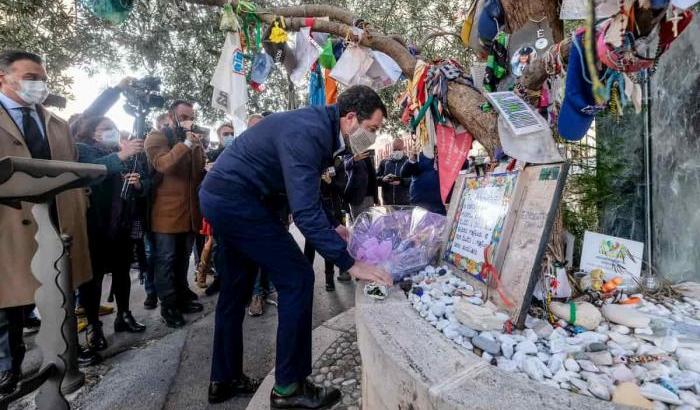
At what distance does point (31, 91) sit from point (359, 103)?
2111mm

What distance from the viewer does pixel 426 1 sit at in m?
5.50

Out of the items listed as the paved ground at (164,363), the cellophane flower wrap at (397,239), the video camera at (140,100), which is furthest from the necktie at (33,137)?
the cellophane flower wrap at (397,239)

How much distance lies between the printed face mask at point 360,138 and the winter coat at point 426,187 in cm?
248

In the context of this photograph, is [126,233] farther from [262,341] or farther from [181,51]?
[181,51]

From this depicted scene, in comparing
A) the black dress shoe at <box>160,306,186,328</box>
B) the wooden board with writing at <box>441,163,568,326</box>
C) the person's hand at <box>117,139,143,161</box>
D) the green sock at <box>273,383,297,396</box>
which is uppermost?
the person's hand at <box>117,139,143,161</box>

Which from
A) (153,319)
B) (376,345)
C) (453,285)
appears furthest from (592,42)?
(153,319)

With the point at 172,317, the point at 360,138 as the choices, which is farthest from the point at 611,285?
the point at 172,317

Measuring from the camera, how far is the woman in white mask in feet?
9.90

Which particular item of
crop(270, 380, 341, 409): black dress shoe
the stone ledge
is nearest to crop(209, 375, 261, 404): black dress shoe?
crop(270, 380, 341, 409): black dress shoe

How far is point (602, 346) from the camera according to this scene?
150 centimetres

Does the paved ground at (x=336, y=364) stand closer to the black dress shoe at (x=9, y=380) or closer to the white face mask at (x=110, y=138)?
the black dress shoe at (x=9, y=380)

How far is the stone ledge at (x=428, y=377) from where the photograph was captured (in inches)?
43.3

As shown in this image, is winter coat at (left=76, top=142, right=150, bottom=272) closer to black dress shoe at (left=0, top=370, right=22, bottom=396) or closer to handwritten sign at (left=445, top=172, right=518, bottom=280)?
black dress shoe at (left=0, top=370, right=22, bottom=396)

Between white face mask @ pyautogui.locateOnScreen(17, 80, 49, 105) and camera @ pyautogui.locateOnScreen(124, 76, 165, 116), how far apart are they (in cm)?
70
